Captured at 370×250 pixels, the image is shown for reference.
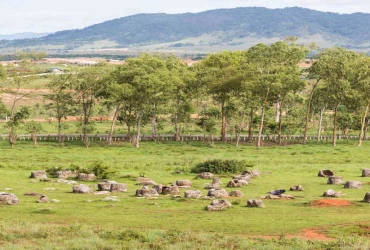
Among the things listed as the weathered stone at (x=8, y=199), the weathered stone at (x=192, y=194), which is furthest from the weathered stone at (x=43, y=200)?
the weathered stone at (x=192, y=194)

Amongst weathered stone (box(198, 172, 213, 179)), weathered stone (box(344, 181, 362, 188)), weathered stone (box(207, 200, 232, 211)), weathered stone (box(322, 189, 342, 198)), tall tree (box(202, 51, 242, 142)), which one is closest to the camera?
weathered stone (box(207, 200, 232, 211))

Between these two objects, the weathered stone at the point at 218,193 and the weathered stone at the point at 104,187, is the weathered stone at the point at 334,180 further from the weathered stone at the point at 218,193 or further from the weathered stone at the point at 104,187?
the weathered stone at the point at 104,187

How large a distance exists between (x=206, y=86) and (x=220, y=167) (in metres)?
41.6

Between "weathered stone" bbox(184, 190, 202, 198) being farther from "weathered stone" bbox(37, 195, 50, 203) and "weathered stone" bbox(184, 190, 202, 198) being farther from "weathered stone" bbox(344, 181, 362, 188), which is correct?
"weathered stone" bbox(344, 181, 362, 188)

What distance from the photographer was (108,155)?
85812mm

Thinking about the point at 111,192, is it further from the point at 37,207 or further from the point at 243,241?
the point at 243,241

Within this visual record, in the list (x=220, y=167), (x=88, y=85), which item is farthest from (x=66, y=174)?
(x=88, y=85)

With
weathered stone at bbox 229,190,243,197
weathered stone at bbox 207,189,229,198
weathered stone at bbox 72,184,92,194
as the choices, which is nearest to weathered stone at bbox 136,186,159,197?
weathered stone at bbox 207,189,229,198

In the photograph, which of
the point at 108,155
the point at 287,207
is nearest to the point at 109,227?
the point at 287,207

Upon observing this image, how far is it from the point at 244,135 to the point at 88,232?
285ft

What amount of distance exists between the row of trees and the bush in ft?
99.4

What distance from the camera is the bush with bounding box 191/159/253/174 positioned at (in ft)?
218

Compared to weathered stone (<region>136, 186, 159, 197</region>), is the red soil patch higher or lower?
higher

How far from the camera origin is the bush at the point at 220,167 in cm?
6631
